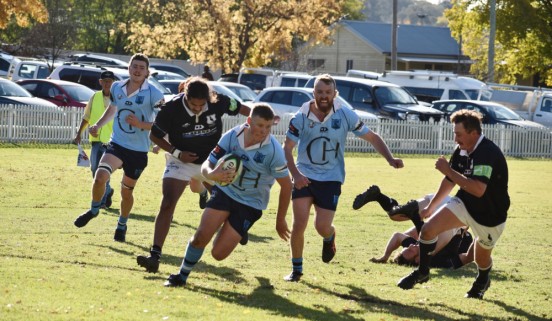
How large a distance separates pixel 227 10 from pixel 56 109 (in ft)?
57.4

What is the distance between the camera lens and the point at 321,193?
10617 millimetres

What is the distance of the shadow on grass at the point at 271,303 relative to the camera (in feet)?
28.1

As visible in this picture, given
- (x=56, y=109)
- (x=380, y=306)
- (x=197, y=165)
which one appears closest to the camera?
(x=380, y=306)

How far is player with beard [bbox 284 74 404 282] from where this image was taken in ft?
34.2

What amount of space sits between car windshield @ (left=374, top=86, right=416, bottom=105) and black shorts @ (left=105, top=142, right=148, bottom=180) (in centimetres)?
2124

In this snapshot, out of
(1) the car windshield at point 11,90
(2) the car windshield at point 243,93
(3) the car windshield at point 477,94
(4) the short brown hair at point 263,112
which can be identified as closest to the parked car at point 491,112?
(3) the car windshield at point 477,94

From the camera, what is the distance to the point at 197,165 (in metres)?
10.8

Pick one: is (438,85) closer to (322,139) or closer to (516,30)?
(516,30)

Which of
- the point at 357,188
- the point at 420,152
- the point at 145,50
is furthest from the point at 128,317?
the point at 145,50

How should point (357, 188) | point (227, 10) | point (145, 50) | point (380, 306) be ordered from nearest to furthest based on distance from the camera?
point (380, 306), point (357, 188), point (227, 10), point (145, 50)

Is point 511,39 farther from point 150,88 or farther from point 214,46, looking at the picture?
point 150,88

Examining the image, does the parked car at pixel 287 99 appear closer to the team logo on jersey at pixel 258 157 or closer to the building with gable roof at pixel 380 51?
the team logo on jersey at pixel 258 157

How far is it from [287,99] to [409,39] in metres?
45.0

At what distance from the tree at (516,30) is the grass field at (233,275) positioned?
106ft
